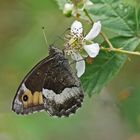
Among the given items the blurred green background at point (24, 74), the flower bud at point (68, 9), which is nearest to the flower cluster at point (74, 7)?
the flower bud at point (68, 9)

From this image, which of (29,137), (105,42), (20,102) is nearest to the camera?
(105,42)

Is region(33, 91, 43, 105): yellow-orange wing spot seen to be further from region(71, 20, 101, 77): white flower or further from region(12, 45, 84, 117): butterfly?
region(71, 20, 101, 77): white flower

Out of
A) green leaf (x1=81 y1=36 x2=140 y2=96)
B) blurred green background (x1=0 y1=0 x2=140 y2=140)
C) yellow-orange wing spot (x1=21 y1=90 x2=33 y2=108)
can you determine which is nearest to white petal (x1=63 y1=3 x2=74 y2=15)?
Result: green leaf (x1=81 y1=36 x2=140 y2=96)

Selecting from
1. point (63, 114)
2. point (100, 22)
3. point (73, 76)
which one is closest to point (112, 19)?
point (100, 22)

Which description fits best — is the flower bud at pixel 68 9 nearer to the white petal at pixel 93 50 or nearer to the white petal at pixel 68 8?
the white petal at pixel 68 8

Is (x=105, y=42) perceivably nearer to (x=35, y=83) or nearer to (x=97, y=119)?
(x=35, y=83)

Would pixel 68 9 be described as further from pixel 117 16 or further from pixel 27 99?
pixel 27 99

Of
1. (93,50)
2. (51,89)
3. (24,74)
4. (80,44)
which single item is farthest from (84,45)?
(24,74)
